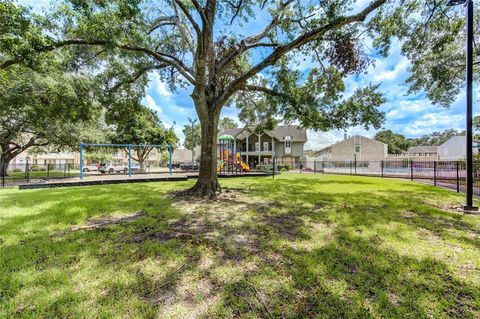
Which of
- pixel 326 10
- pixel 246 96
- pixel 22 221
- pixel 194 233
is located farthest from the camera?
pixel 246 96

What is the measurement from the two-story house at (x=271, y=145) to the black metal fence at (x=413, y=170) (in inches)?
129

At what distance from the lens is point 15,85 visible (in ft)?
31.6

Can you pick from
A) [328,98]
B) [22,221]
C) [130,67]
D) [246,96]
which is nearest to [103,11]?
[130,67]

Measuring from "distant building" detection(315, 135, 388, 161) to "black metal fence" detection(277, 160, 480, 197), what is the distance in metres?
12.8

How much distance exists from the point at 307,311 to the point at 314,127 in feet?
28.3

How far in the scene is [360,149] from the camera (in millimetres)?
35906

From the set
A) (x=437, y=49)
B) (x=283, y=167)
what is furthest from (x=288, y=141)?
(x=437, y=49)

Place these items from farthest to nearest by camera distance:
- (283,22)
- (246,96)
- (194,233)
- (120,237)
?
(246,96), (283,22), (194,233), (120,237)

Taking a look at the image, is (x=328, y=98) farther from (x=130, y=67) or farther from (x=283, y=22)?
(x=130, y=67)

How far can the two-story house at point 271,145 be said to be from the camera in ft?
104

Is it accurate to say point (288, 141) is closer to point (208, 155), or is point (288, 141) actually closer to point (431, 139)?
point (208, 155)

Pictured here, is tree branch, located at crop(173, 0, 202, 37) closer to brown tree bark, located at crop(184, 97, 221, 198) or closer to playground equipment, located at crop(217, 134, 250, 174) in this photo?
brown tree bark, located at crop(184, 97, 221, 198)

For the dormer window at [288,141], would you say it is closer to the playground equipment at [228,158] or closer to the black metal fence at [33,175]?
the playground equipment at [228,158]

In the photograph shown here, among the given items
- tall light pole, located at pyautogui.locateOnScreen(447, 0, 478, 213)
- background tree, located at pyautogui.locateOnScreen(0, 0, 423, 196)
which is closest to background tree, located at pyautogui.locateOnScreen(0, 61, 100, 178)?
background tree, located at pyautogui.locateOnScreen(0, 0, 423, 196)
